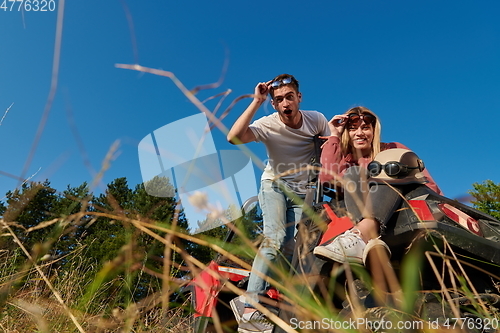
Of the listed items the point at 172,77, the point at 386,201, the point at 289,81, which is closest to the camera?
the point at 172,77

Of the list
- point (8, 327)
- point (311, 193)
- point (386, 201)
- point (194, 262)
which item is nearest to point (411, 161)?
point (386, 201)

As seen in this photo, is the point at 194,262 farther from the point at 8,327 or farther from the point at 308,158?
the point at 308,158

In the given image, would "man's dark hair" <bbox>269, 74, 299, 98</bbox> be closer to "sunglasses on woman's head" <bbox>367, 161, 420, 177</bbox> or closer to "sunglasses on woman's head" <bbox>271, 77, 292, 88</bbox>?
"sunglasses on woman's head" <bbox>271, 77, 292, 88</bbox>

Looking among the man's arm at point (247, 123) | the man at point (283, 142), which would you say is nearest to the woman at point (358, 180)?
the man at point (283, 142)

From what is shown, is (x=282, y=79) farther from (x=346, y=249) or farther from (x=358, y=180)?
(x=346, y=249)

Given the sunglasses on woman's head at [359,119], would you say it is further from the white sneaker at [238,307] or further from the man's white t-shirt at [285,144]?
the white sneaker at [238,307]

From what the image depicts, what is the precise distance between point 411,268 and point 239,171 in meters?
2.34

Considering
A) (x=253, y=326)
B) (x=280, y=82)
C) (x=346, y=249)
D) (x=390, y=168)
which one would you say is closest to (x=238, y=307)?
(x=253, y=326)

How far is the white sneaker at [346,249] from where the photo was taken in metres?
1.95

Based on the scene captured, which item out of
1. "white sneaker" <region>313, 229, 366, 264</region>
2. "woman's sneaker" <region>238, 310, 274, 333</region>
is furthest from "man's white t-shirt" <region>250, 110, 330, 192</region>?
"white sneaker" <region>313, 229, 366, 264</region>

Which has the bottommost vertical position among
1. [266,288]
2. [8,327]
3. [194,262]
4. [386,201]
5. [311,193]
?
[8,327]

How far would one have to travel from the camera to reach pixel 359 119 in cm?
303

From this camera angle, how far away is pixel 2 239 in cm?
155

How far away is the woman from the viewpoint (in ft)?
6.51
